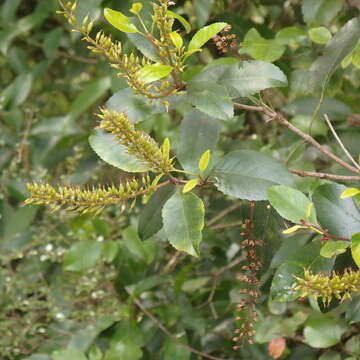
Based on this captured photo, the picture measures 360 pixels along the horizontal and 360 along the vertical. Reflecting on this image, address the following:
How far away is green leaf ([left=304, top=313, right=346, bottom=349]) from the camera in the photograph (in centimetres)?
116

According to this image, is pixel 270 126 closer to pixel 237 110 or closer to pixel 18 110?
pixel 18 110

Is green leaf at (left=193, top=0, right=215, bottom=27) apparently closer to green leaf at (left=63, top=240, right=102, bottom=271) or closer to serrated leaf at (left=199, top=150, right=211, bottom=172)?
green leaf at (left=63, top=240, right=102, bottom=271)

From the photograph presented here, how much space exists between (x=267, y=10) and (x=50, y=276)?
94cm

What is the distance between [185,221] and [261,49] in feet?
1.69

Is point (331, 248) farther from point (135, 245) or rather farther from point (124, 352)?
point (135, 245)

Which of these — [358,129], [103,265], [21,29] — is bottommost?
[103,265]

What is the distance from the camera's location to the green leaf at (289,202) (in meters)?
0.77

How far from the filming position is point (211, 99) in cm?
83

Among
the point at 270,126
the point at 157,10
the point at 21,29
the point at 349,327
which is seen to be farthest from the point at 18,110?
the point at 157,10

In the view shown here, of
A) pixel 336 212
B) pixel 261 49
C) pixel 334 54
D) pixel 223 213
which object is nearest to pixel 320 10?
pixel 261 49

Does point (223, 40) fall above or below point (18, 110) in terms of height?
above

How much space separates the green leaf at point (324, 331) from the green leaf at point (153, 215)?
0.39m

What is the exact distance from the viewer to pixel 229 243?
1.55 m

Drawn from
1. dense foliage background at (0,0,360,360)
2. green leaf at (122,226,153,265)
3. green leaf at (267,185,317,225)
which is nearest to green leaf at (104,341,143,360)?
dense foliage background at (0,0,360,360)
